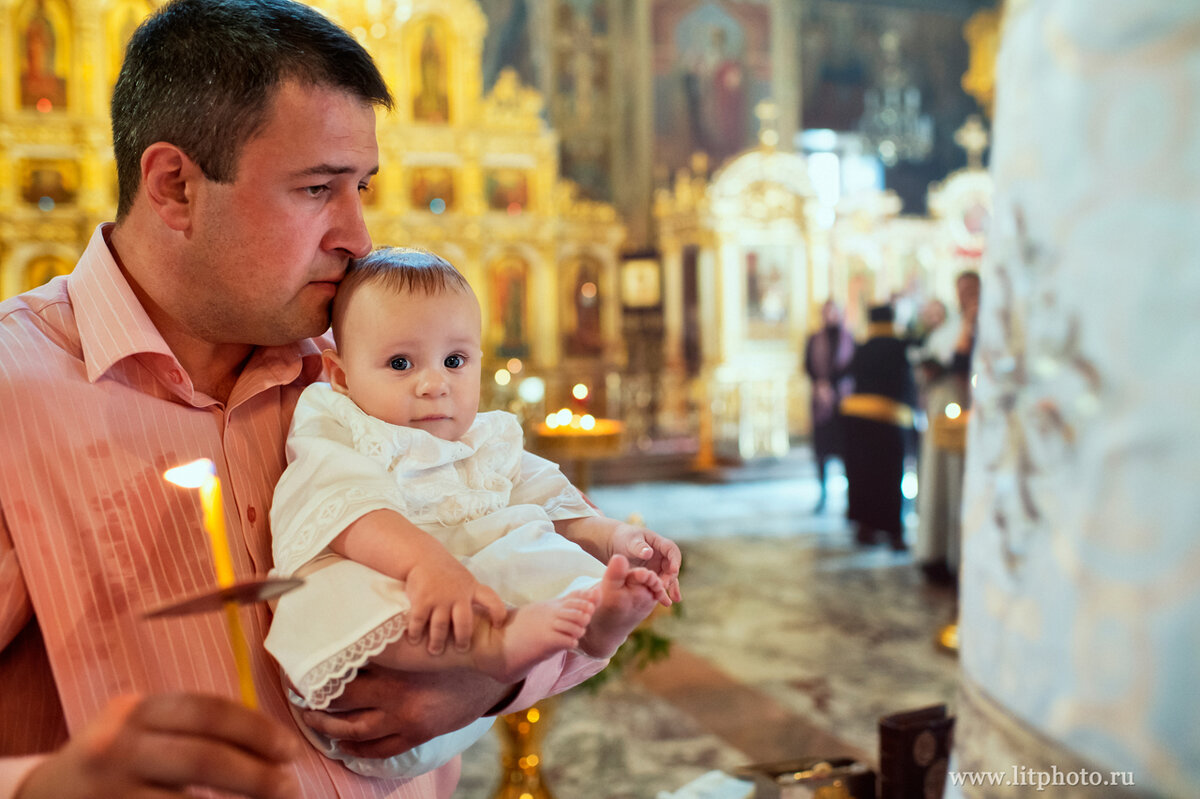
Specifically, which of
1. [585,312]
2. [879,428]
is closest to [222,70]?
[879,428]

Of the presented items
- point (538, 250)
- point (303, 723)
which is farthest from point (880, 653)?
point (538, 250)

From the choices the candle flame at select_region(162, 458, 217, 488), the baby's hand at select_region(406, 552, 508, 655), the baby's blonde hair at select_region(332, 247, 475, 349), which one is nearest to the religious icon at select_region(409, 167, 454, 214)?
the baby's blonde hair at select_region(332, 247, 475, 349)

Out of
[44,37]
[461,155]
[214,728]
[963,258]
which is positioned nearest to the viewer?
[214,728]

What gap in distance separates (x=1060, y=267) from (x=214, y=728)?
688 millimetres

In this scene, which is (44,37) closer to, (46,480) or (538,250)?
(538,250)

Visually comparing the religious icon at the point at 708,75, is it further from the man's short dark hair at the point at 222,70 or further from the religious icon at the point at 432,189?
the man's short dark hair at the point at 222,70

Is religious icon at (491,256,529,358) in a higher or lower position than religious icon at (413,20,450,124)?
lower

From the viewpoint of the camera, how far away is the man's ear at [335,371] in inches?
51.1

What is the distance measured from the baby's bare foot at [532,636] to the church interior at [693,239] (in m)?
3.00

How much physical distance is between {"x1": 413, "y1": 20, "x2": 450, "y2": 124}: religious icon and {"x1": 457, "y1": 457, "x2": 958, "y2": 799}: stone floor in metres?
7.24

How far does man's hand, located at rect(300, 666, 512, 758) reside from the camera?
1096 mm

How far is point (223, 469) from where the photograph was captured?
4.30 ft

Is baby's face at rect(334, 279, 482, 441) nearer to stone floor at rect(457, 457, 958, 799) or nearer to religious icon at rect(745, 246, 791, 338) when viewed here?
stone floor at rect(457, 457, 958, 799)

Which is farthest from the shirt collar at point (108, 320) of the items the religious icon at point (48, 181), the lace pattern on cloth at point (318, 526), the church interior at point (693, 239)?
the religious icon at point (48, 181)
